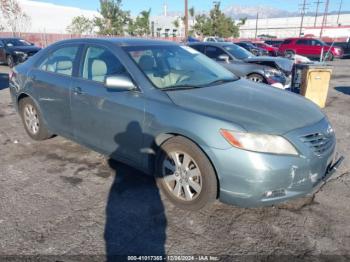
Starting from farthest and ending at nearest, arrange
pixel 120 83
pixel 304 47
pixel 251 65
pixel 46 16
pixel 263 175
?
pixel 46 16, pixel 304 47, pixel 251 65, pixel 120 83, pixel 263 175

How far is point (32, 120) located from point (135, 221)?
293 cm

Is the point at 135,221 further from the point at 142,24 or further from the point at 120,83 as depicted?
the point at 142,24

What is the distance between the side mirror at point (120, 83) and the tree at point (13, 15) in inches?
1445

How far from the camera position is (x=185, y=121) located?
292 cm

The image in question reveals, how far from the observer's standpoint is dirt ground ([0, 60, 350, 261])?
2.63 m

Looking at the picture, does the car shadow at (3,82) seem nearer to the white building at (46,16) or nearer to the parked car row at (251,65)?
the parked car row at (251,65)

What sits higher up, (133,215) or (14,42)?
(14,42)

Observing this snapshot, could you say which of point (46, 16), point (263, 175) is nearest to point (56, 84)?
point (263, 175)

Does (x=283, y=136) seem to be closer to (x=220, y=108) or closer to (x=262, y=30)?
(x=220, y=108)

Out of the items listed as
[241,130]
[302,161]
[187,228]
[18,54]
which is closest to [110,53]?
[241,130]

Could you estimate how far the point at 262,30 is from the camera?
8038 cm

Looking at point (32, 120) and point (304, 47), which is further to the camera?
point (304, 47)

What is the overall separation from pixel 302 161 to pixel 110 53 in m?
2.37

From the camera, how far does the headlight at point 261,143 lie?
104 inches
